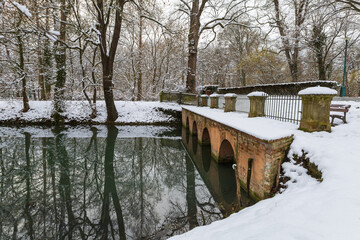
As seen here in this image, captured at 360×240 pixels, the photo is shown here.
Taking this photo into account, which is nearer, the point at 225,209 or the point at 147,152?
the point at 225,209

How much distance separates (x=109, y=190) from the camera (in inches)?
221

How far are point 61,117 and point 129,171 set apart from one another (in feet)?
38.5

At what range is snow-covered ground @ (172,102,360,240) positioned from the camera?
1833mm

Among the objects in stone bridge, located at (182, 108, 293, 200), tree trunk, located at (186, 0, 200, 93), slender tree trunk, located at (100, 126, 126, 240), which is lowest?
slender tree trunk, located at (100, 126, 126, 240)

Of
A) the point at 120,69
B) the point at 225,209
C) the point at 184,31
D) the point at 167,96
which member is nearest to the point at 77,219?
the point at 225,209

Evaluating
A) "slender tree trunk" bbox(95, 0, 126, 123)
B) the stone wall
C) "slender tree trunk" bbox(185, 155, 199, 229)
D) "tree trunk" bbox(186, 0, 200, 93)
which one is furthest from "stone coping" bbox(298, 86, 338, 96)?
"tree trunk" bbox(186, 0, 200, 93)

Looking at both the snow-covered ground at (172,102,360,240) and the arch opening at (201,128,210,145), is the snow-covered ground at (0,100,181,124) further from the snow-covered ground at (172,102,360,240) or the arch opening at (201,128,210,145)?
the snow-covered ground at (172,102,360,240)

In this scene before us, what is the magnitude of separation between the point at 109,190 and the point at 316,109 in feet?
18.7

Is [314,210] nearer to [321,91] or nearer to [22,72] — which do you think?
[321,91]

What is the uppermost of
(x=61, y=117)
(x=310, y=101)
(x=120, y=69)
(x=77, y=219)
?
(x=120, y=69)

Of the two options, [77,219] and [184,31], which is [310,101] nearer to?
[77,219]

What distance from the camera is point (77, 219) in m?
4.31

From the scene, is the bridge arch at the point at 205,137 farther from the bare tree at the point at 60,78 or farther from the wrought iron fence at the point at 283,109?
the bare tree at the point at 60,78

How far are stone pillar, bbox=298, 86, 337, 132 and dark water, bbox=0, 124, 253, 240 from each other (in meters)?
2.33
